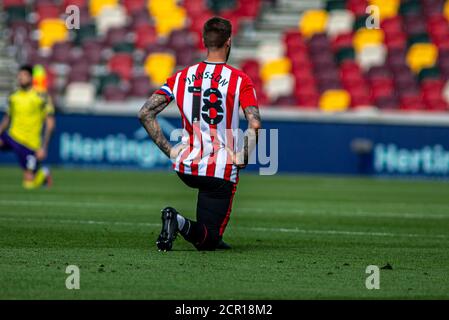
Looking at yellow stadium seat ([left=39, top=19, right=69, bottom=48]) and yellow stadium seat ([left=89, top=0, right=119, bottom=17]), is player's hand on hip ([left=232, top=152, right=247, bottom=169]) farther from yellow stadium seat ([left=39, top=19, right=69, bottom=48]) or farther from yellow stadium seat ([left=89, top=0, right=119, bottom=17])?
yellow stadium seat ([left=89, top=0, right=119, bottom=17])

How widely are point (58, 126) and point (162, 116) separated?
7.64ft

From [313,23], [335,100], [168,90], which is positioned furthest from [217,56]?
[313,23]

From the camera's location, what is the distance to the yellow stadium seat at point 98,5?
3219 centimetres

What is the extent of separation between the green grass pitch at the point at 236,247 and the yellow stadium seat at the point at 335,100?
10.1 meters

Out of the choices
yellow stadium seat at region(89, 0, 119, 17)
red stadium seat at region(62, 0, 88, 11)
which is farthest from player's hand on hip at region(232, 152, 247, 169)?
red stadium seat at region(62, 0, 88, 11)

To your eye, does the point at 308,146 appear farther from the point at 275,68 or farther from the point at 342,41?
the point at 342,41

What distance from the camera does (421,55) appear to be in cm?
2980

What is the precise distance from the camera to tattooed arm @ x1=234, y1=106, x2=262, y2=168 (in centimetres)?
865

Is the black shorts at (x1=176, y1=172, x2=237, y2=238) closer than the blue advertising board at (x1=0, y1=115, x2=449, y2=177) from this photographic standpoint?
Yes

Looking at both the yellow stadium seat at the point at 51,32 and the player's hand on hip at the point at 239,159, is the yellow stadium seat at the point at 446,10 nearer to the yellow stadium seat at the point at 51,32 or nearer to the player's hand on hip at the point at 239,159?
the yellow stadium seat at the point at 51,32

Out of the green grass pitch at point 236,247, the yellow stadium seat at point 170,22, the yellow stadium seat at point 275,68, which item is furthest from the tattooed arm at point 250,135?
the yellow stadium seat at point 170,22

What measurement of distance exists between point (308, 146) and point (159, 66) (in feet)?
21.3

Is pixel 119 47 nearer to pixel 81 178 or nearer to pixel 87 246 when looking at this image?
pixel 81 178

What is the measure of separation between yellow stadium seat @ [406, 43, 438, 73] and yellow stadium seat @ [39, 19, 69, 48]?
9458mm
